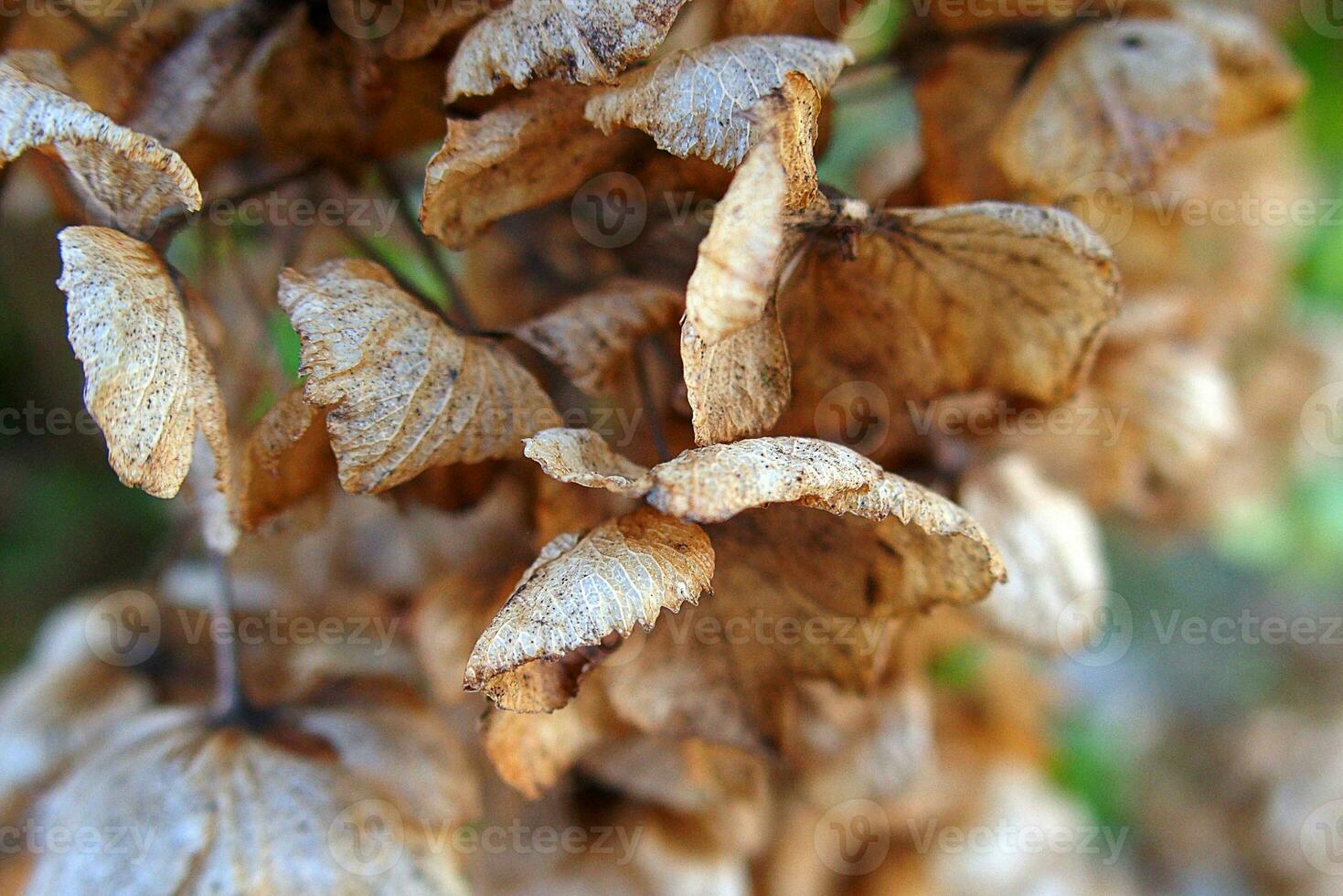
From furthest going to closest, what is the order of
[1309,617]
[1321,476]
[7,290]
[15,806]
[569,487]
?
1. [1309,617]
2. [1321,476]
3. [7,290]
4. [15,806]
5. [569,487]

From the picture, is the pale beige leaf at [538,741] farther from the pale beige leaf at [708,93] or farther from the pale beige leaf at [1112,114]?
the pale beige leaf at [1112,114]

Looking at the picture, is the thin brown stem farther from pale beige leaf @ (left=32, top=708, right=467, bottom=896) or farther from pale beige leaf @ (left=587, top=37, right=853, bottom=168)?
pale beige leaf @ (left=587, top=37, right=853, bottom=168)

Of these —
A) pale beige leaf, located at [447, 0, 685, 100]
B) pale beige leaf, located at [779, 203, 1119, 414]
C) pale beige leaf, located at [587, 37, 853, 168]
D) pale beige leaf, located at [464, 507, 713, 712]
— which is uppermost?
pale beige leaf, located at [447, 0, 685, 100]

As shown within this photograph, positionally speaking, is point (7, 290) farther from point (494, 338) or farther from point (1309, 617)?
point (1309, 617)

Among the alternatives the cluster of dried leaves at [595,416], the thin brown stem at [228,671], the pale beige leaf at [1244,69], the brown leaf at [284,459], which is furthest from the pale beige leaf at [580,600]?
the pale beige leaf at [1244,69]

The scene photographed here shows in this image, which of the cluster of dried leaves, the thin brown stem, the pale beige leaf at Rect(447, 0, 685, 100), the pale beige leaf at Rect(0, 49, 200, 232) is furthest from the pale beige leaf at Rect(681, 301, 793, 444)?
the thin brown stem

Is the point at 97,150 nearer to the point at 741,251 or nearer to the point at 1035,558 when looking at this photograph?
the point at 741,251

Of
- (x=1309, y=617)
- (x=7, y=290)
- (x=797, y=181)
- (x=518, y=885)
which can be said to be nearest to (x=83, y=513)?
(x=7, y=290)
